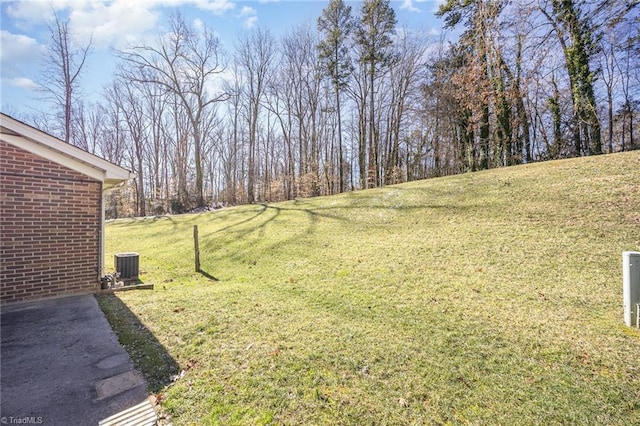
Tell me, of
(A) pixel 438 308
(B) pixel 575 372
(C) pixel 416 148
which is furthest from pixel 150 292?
(C) pixel 416 148

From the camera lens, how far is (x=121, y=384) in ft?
9.00

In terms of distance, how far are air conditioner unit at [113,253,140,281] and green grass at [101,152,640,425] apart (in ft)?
1.77

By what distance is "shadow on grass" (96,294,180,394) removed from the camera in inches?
115

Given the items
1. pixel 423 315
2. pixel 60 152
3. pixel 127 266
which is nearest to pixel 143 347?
pixel 423 315

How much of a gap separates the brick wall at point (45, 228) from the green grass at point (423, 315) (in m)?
1.00

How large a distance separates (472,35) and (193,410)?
19.7 metres

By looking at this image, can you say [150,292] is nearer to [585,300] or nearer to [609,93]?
[585,300]

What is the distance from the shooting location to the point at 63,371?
115 inches

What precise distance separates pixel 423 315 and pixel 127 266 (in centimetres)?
707

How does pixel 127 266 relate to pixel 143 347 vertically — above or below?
above

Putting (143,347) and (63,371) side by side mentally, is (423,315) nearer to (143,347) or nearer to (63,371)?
(143,347)

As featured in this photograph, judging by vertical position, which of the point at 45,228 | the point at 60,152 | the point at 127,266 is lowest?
the point at 127,266

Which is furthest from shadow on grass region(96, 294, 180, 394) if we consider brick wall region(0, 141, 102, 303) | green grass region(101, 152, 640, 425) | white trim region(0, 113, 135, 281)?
white trim region(0, 113, 135, 281)

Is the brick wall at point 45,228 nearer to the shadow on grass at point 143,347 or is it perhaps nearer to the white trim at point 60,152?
the white trim at point 60,152
